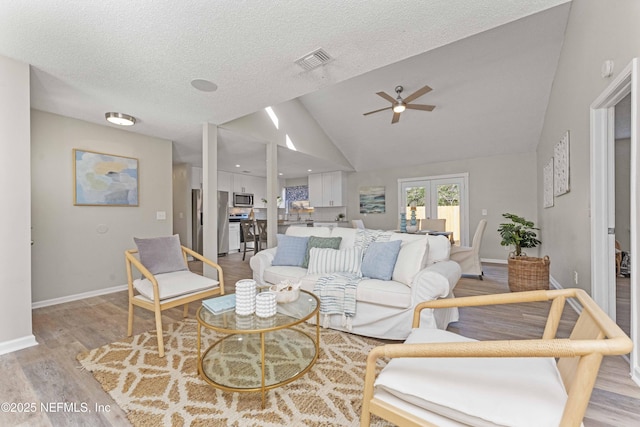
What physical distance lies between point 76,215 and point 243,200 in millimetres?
4252

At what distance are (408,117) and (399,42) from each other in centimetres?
344

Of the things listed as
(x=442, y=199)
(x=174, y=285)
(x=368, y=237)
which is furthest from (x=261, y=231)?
(x=442, y=199)

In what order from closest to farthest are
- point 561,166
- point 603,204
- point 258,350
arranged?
point 258,350 → point 603,204 → point 561,166

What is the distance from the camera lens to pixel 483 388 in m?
0.91

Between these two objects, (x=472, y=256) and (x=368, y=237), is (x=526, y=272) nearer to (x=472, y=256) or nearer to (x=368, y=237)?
(x=472, y=256)

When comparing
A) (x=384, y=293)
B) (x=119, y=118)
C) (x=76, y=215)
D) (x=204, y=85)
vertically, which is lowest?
(x=384, y=293)

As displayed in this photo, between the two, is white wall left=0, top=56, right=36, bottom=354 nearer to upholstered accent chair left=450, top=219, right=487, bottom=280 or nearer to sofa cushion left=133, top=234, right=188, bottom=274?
sofa cushion left=133, top=234, right=188, bottom=274

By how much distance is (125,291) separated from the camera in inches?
150

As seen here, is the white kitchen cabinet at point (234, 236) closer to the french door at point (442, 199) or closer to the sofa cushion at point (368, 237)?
the french door at point (442, 199)

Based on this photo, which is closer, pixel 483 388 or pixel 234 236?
pixel 483 388

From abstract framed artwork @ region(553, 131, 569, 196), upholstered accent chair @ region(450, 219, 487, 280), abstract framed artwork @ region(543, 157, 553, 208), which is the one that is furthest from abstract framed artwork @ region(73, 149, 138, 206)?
abstract framed artwork @ region(543, 157, 553, 208)

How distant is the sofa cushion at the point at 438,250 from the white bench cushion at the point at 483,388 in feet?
4.96

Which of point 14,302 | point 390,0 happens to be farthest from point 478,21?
point 14,302

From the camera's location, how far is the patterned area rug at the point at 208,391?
4.67 feet
